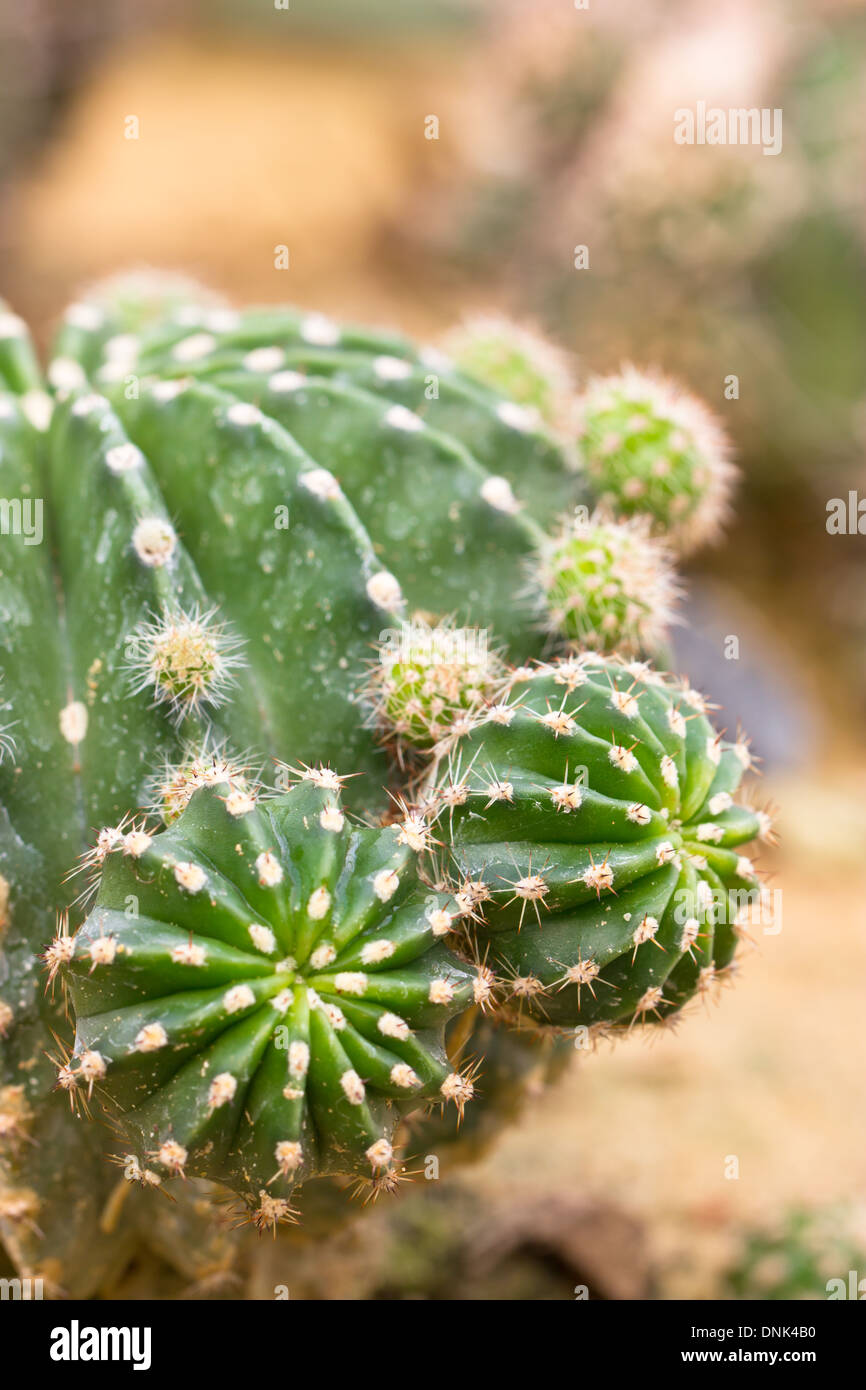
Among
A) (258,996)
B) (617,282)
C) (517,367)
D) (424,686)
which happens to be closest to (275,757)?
(424,686)

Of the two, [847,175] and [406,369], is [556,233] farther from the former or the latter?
[406,369]

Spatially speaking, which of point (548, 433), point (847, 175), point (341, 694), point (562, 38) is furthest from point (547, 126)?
point (341, 694)

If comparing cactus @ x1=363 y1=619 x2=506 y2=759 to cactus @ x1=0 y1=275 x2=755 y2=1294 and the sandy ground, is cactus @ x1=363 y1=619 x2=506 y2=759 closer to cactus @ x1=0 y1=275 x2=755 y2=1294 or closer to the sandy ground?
cactus @ x1=0 y1=275 x2=755 y2=1294

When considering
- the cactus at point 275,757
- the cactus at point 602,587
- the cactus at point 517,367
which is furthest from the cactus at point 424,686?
the cactus at point 517,367

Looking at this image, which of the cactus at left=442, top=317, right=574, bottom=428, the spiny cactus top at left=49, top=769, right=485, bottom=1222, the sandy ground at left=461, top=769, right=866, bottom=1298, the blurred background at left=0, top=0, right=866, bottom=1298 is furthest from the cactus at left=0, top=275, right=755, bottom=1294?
the sandy ground at left=461, top=769, right=866, bottom=1298

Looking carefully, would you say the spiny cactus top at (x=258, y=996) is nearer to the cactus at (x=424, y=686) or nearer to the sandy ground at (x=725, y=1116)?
the cactus at (x=424, y=686)
